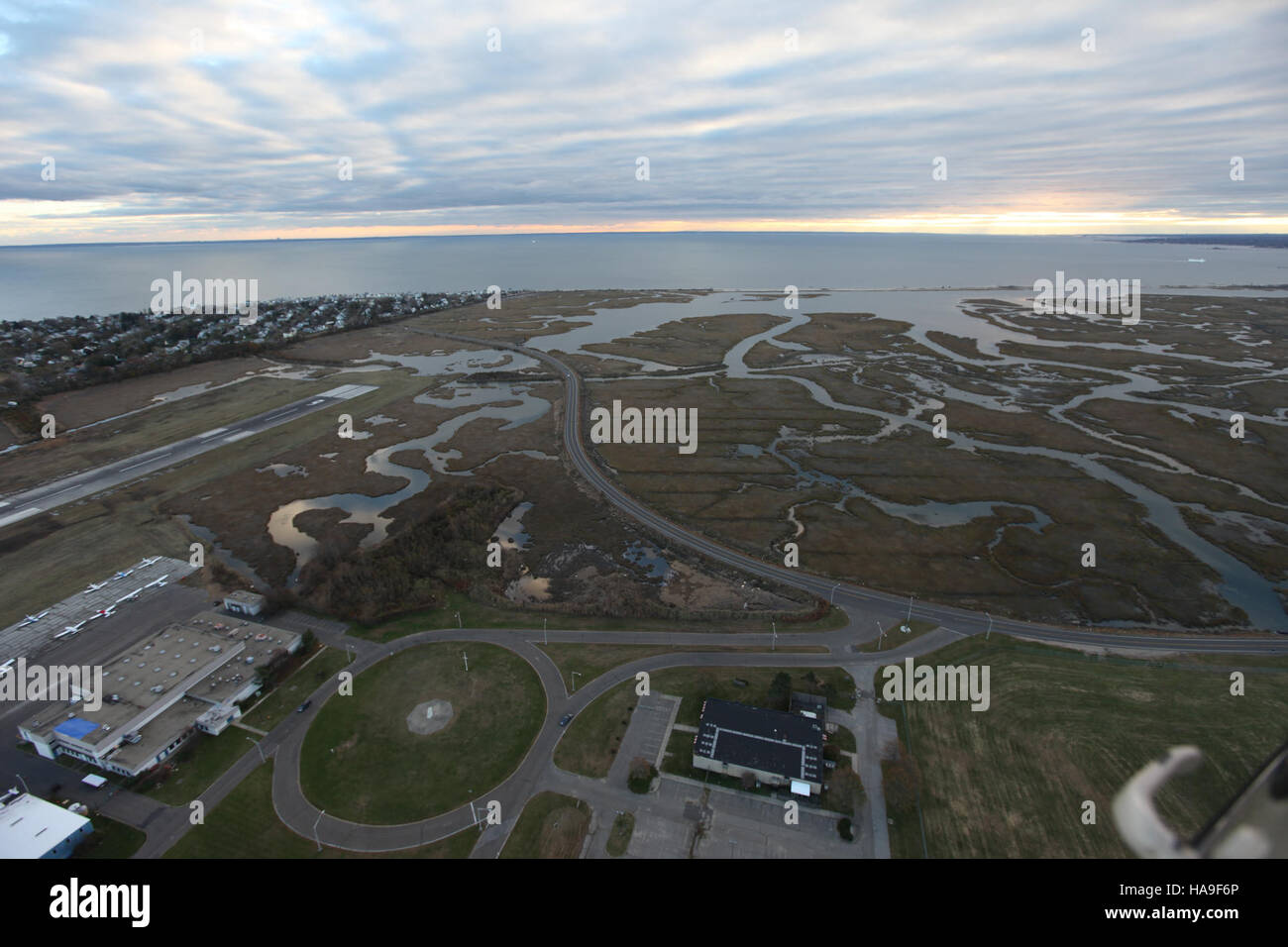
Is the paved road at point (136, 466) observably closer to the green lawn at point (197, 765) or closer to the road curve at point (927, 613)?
the green lawn at point (197, 765)

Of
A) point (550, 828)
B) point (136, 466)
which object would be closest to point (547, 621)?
point (550, 828)

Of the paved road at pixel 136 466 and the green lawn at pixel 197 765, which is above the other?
the paved road at pixel 136 466

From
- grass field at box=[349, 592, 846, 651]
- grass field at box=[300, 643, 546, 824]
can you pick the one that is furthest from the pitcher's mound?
grass field at box=[349, 592, 846, 651]

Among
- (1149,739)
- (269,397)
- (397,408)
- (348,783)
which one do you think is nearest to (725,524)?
(1149,739)

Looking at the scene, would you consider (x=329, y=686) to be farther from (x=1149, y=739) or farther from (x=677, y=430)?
(x=677, y=430)

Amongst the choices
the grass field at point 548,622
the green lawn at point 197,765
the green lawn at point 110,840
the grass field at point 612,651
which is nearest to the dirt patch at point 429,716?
the grass field at point 548,622

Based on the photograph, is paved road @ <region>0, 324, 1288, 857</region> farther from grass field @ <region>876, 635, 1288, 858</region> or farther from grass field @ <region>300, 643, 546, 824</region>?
grass field @ <region>876, 635, 1288, 858</region>
